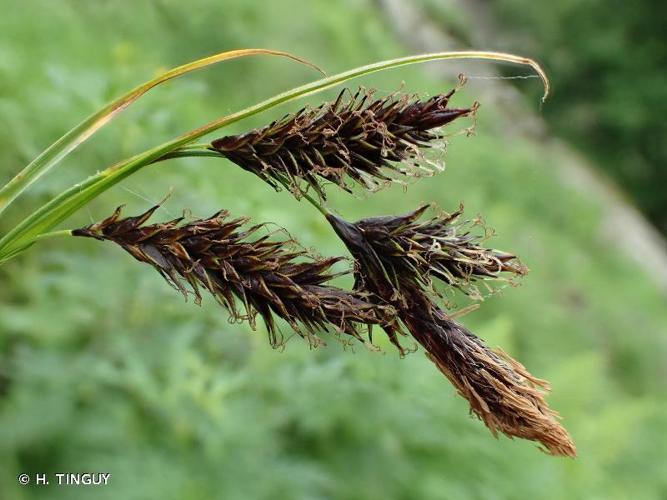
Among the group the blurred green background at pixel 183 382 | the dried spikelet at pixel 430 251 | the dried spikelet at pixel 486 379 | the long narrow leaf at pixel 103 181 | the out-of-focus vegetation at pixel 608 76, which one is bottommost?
the dried spikelet at pixel 486 379

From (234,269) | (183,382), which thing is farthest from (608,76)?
(234,269)

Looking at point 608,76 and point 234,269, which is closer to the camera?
point 234,269

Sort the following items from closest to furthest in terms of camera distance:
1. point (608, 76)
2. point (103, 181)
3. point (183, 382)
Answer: point (103, 181) < point (183, 382) < point (608, 76)

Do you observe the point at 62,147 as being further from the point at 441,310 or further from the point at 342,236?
the point at 441,310

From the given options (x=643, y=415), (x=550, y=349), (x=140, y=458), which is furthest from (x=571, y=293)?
(x=140, y=458)

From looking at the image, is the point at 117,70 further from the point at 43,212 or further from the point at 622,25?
the point at 622,25

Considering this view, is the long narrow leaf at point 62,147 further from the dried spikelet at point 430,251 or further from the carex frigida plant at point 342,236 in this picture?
the dried spikelet at point 430,251

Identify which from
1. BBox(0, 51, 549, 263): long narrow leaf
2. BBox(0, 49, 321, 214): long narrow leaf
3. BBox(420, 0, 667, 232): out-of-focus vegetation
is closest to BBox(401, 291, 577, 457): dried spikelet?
BBox(0, 51, 549, 263): long narrow leaf

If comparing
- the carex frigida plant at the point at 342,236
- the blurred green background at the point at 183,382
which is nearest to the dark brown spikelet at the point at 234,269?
the carex frigida plant at the point at 342,236
